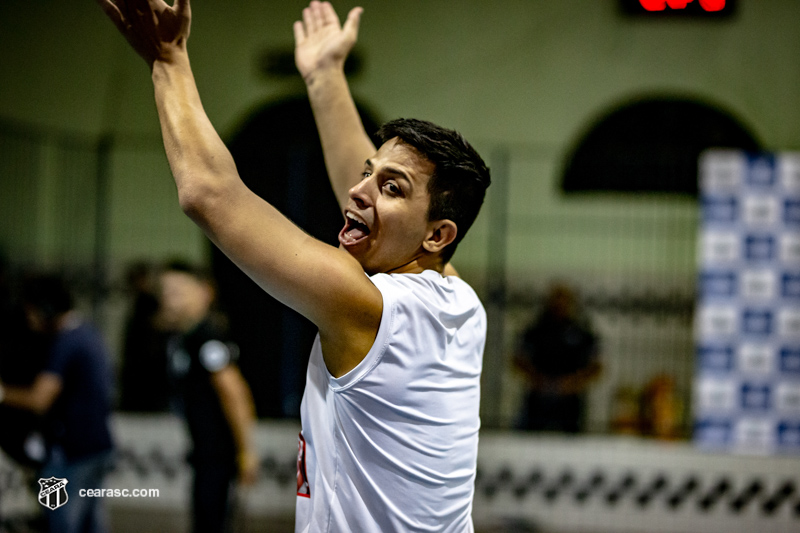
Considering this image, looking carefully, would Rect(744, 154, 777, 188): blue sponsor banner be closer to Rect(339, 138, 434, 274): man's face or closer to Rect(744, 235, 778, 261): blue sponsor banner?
Rect(744, 235, 778, 261): blue sponsor banner

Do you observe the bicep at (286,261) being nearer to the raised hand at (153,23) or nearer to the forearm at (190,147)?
the forearm at (190,147)

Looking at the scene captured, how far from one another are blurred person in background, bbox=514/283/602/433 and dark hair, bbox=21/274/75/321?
11.2ft

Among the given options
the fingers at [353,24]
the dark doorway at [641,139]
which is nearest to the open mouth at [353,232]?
the fingers at [353,24]

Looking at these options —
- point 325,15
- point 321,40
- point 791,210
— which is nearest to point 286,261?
point 321,40

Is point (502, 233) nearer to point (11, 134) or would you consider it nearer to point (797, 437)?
point (797, 437)

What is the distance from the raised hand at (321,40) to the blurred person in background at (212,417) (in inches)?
90.3

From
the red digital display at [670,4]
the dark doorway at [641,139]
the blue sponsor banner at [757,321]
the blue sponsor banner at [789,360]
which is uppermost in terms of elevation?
the red digital display at [670,4]

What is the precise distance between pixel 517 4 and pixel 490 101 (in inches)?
36.3

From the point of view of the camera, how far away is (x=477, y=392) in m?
1.60

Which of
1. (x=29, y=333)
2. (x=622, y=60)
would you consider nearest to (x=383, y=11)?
(x=622, y=60)

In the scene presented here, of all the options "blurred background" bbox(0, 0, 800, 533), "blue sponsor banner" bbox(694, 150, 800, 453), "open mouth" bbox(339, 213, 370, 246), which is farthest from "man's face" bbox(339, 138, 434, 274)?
"blurred background" bbox(0, 0, 800, 533)

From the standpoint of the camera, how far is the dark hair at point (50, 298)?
12.5 ft

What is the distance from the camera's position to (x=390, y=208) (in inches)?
56.6

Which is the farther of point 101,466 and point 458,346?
point 101,466
